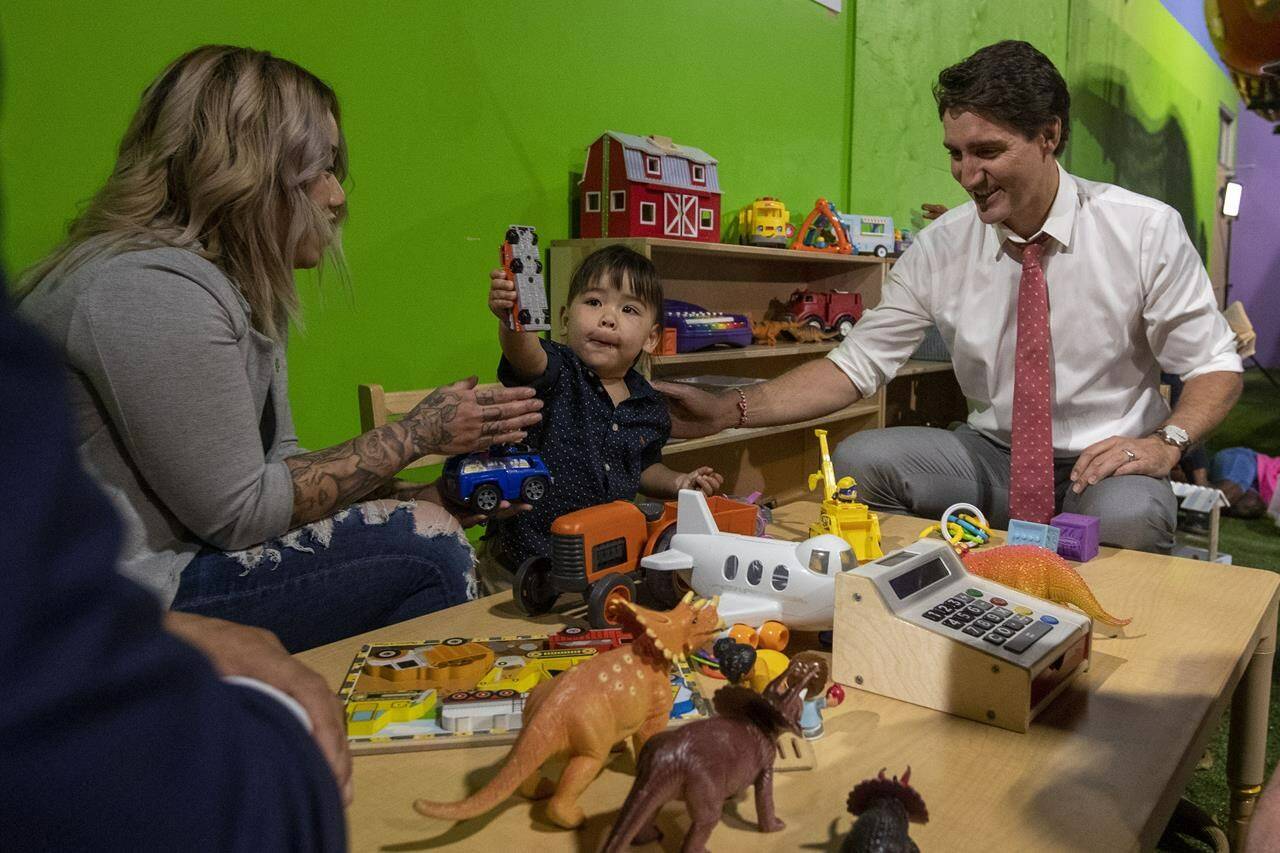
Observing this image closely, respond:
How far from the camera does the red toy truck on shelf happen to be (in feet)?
11.3

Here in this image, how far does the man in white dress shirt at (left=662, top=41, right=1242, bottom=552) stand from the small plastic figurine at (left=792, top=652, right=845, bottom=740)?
105 centimetres

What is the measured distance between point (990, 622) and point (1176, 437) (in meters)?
1.20

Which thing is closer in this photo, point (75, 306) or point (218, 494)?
point (75, 306)

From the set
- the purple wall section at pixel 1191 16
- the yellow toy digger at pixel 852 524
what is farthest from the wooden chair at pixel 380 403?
the purple wall section at pixel 1191 16

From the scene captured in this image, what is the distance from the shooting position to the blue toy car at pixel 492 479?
150cm

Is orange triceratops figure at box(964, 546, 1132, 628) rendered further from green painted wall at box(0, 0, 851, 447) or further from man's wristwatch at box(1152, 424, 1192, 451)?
green painted wall at box(0, 0, 851, 447)

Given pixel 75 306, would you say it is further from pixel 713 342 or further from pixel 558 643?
pixel 713 342

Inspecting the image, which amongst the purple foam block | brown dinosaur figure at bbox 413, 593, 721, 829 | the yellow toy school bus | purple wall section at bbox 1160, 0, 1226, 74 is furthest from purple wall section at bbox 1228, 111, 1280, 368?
brown dinosaur figure at bbox 413, 593, 721, 829

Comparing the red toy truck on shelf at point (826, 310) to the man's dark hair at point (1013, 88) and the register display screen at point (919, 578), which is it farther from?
the register display screen at point (919, 578)

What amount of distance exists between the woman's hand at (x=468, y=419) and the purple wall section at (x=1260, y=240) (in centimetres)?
551

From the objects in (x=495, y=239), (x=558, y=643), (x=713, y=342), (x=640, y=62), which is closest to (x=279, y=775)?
(x=558, y=643)

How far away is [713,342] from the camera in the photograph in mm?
2908

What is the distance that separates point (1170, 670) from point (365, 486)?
1.07 m

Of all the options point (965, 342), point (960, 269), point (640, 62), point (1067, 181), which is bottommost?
point (965, 342)
